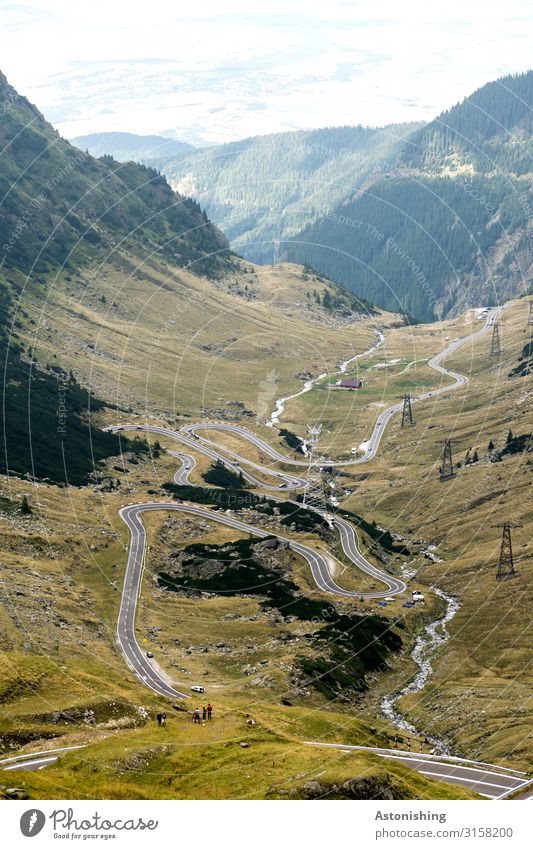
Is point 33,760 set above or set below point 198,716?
below

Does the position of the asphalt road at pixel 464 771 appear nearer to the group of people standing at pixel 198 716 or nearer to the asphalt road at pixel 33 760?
the group of people standing at pixel 198 716

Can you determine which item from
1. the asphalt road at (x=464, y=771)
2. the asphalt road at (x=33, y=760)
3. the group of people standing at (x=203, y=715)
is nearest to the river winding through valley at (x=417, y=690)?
the asphalt road at (x=464, y=771)

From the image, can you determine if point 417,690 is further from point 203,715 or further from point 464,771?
point 203,715

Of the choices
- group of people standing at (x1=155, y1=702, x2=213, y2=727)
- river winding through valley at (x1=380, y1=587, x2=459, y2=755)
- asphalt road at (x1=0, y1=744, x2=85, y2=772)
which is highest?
river winding through valley at (x1=380, y1=587, x2=459, y2=755)

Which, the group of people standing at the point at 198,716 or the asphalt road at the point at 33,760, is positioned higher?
the group of people standing at the point at 198,716

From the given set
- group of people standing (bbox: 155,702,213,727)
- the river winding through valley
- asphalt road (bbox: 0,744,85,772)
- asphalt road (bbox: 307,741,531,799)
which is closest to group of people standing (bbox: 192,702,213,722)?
group of people standing (bbox: 155,702,213,727)

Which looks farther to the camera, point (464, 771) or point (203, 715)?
point (203, 715)

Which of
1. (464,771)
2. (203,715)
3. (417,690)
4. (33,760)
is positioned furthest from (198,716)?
(417,690)

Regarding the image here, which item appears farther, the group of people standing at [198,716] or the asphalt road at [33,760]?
the group of people standing at [198,716]

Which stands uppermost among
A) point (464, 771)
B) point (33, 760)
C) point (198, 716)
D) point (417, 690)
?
point (417, 690)

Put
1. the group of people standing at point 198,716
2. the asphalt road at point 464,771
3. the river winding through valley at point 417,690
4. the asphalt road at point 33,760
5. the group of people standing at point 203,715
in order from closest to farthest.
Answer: the asphalt road at point 33,760 → the asphalt road at point 464,771 → the group of people standing at point 198,716 → the group of people standing at point 203,715 → the river winding through valley at point 417,690

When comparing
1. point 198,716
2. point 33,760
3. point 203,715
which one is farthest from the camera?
point 203,715

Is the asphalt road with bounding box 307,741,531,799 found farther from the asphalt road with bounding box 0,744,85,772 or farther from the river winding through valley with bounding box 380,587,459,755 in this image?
the asphalt road with bounding box 0,744,85,772
